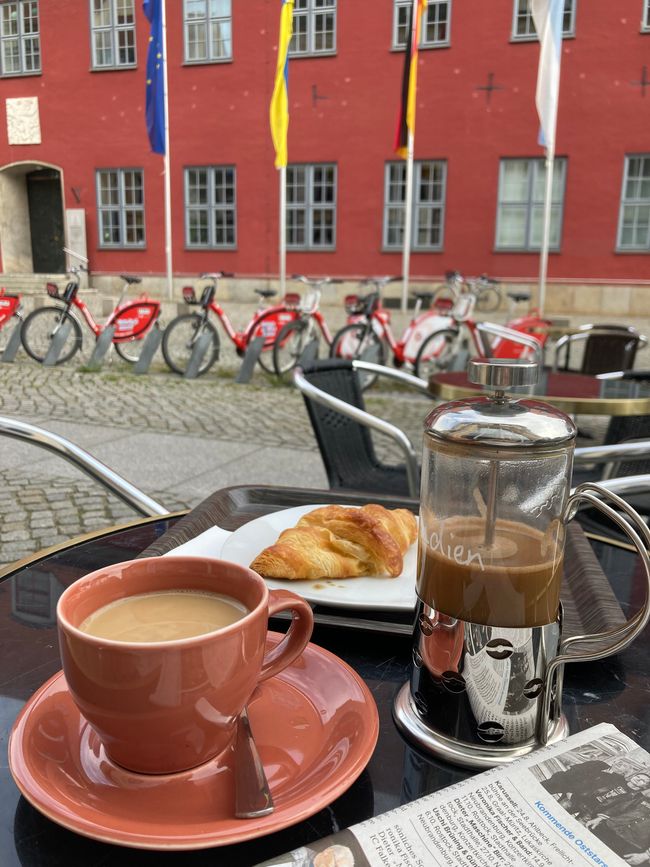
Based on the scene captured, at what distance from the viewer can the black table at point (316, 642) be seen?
620 mm

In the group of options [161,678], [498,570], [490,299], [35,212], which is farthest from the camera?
[35,212]

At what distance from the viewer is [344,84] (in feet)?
51.5

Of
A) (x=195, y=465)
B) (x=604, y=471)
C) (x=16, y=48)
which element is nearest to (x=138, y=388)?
(x=195, y=465)

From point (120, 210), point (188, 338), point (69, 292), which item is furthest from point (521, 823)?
point (120, 210)

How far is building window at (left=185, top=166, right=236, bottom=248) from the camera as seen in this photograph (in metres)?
17.1

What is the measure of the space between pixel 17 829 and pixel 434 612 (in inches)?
→ 17.2

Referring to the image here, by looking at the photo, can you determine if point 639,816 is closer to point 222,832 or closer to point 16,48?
point 222,832

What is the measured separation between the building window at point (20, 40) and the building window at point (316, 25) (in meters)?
5.72

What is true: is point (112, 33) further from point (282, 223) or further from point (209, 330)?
point (209, 330)

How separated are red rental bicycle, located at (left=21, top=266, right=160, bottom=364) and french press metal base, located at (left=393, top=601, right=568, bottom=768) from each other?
861 centimetres

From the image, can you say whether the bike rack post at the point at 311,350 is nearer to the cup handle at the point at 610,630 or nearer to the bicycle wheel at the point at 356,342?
the bicycle wheel at the point at 356,342

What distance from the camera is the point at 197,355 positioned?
8.33 m

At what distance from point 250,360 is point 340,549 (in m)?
7.22

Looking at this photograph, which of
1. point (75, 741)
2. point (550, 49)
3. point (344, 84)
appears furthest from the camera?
point (344, 84)
